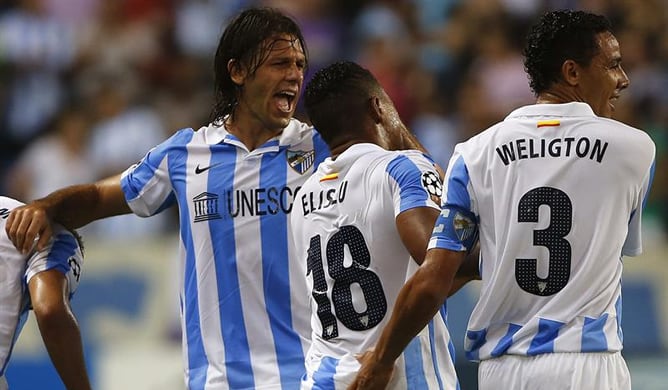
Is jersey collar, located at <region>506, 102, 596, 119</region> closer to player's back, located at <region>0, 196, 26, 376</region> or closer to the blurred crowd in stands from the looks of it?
player's back, located at <region>0, 196, 26, 376</region>

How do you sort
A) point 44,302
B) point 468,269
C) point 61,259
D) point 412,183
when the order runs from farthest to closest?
point 61,259, point 44,302, point 468,269, point 412,183

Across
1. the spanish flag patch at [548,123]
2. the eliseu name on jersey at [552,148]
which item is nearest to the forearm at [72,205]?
the eliseu name on jersey at [552,148]

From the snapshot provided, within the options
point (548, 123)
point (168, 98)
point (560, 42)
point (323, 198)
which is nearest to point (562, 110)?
point (548, 123)

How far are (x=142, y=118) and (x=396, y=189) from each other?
757 cm

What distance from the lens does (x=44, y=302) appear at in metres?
5.54

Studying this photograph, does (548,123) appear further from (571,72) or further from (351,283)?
(351,283)

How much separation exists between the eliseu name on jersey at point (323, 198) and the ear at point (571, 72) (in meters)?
0.90

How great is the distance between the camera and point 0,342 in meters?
5.55

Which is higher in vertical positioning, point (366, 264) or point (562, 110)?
point (562, 110)

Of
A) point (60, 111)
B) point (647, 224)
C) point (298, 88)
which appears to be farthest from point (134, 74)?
point (298, 88)

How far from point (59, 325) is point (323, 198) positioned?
4.21 ft

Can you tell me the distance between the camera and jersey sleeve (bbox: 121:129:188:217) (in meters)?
6.04

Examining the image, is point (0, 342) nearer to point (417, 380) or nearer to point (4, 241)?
point (4, 241)

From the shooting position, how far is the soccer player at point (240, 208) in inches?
227
